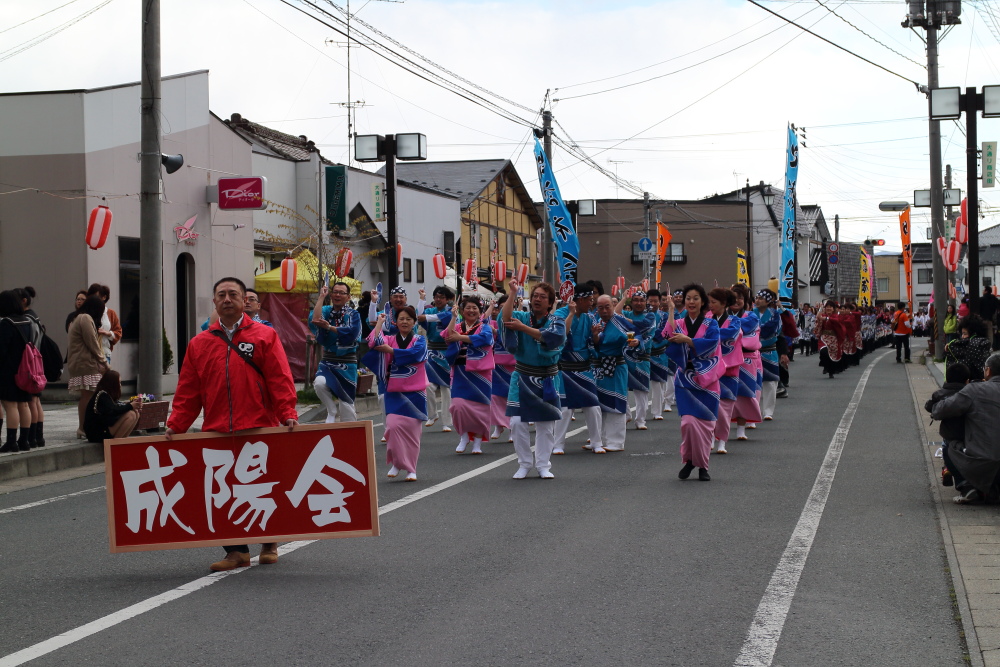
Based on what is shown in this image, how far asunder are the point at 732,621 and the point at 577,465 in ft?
20.5

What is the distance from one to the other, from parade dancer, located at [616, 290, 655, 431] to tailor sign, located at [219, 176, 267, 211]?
8.94 m

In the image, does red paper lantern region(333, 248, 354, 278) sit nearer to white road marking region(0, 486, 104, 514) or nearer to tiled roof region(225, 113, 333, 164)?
tiled roof region(225, 113, 333, 164)

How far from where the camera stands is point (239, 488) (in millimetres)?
6777

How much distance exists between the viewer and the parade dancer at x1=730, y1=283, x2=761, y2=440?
45.9ft

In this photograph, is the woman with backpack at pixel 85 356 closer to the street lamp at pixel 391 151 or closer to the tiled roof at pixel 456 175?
the street lamp at pixel 391 151

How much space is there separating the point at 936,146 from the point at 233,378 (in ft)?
84.4

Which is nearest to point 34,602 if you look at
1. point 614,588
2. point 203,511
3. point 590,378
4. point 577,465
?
point 203,511

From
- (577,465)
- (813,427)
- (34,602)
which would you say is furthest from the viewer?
(813,427)

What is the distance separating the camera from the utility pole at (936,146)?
2680 centimetres

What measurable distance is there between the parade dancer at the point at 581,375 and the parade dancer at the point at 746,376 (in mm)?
2068

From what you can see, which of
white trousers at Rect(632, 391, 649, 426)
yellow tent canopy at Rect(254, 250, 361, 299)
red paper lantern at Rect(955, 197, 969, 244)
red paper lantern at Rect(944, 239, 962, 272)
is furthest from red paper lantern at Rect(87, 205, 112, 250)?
red paper lantern at Rect(944, 239, 962, 272)

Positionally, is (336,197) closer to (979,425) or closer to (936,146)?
(936,146)

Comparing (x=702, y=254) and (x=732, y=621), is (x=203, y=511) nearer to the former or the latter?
(x=732, y=621)

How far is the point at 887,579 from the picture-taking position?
6.43 m
